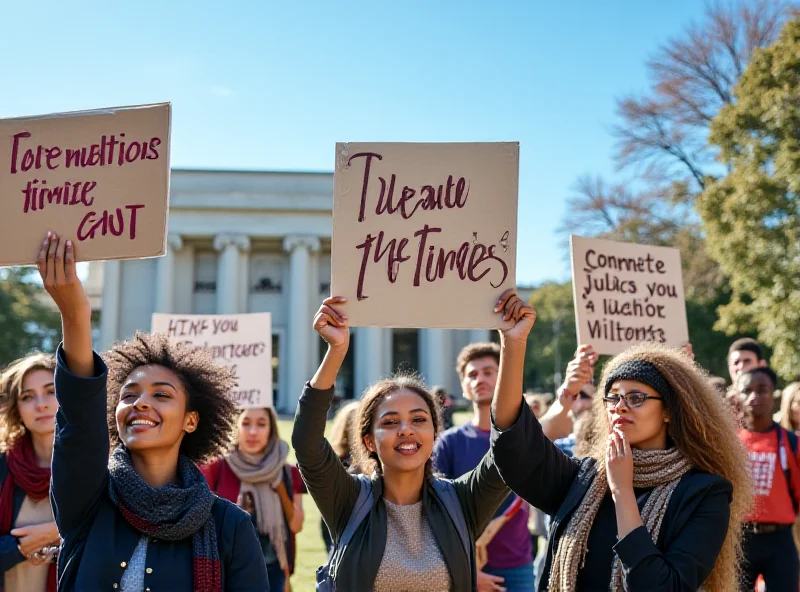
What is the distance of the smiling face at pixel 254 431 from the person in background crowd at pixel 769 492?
3.23m

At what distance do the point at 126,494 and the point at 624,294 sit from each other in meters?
3.52

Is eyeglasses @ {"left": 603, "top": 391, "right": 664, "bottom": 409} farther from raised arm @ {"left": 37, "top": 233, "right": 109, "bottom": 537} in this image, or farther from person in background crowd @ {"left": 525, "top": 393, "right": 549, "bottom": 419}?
person in background crowd @ {"left": 525, "top": 393, "right": 549, "bottom": 419}

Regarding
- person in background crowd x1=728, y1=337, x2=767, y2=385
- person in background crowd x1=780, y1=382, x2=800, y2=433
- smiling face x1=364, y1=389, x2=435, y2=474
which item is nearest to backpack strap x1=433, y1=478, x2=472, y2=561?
smiling face x1=364, y1=389, x2=435, y2=474

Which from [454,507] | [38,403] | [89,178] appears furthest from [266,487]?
[89,178]

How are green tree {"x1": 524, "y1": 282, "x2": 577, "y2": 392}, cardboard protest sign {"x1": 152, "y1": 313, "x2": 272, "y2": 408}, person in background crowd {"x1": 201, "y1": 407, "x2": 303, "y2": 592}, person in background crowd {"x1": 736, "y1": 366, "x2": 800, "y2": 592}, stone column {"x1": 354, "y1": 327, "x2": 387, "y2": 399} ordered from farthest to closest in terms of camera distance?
green tree {"x1": 524, "y1": 282, "x2": 577, "y2": 392} → stone column {"x1": 354, "y1": 327, "x2": 387, "y2": 399} → cardboard protest sign {"x1": 152, "y1": 313, "x2": 272, "y2": 408} → person in background crowd {"x1": 201, "y1": 407, "x2": 303, "y2": 592} → person in background crowd {"x1": 736, "y1": 366, "x2": 800, "y2": 592}

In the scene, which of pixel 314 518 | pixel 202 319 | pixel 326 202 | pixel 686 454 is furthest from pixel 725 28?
pixel 326 202

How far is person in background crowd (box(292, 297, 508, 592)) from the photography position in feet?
9.61

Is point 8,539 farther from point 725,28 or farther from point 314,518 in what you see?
point 725,28

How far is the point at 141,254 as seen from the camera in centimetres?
286

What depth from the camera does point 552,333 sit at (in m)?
53.9

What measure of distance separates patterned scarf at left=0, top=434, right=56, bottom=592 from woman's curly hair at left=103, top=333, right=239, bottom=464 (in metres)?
0.81

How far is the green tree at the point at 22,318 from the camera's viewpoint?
41156mm

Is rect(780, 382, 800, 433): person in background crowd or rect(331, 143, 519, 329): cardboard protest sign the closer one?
rect(331, 143, 519, 329): cardboard protest sign

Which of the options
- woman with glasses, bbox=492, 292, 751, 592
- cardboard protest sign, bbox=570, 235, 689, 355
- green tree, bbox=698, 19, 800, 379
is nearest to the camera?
woman with glasses, bbox=492, 292, 751, 592
